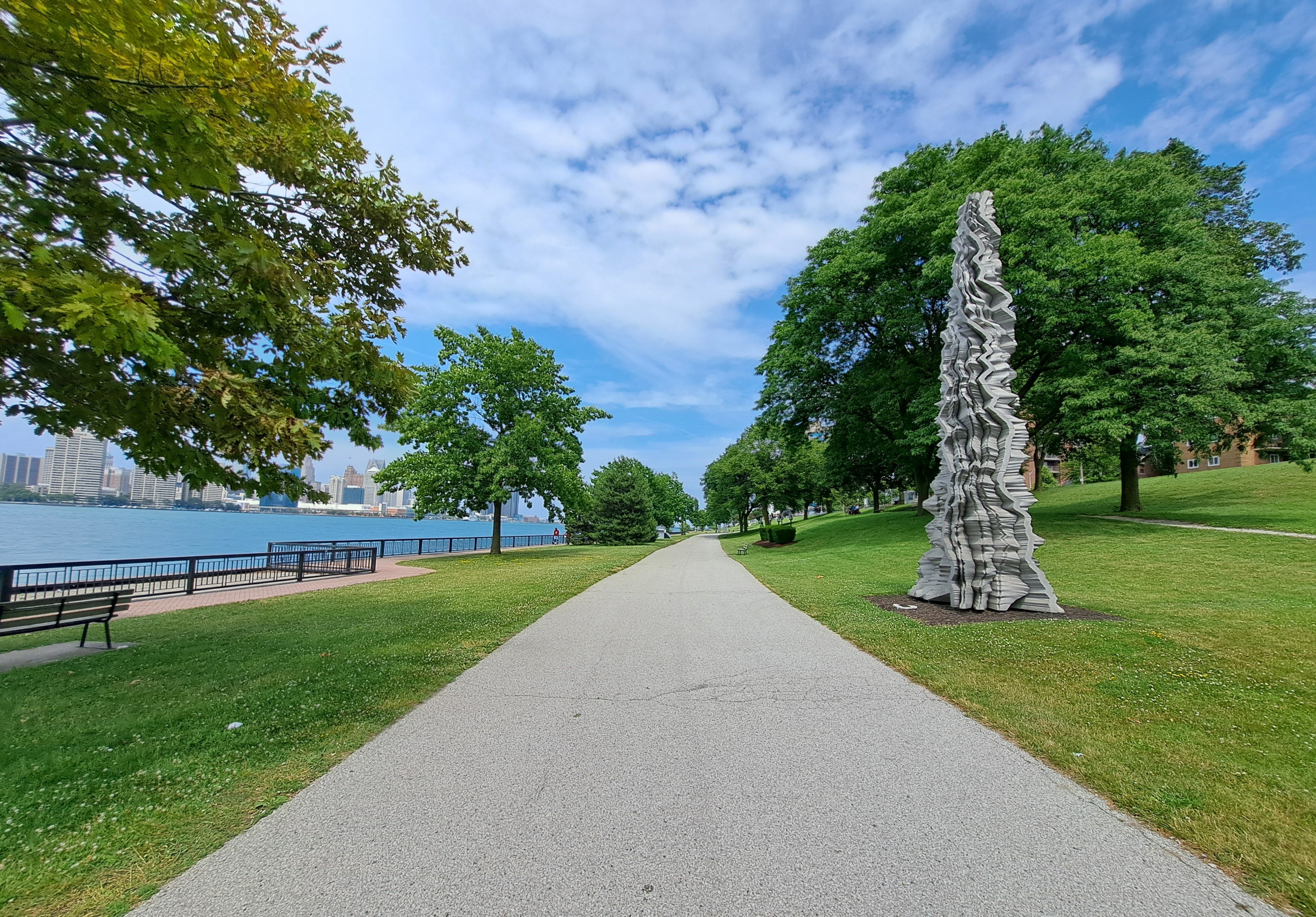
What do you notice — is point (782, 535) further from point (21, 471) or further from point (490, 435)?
point (21, 471)

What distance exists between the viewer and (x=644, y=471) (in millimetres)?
65875

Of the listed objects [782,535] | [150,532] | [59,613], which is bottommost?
[150,532]

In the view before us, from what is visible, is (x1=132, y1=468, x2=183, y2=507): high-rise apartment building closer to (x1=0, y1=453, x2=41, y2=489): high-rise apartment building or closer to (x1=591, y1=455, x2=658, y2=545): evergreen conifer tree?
(x1=0, y1=453, x2=41, y2=489): high-rise apartment building

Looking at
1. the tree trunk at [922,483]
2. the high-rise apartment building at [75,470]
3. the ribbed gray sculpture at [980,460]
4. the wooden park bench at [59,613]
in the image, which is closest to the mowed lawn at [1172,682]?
the ribbed gray sculpture at [980,460]

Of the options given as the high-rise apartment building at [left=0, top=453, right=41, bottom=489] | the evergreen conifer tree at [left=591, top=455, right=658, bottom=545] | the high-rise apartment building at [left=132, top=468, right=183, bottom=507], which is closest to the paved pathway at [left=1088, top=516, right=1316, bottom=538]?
the evergreen conifer tree at [left=591, top=455, right=658, bottom=545]

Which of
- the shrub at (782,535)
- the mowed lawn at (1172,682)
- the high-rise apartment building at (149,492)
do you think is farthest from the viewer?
the high-rise apartment building at (149,492)

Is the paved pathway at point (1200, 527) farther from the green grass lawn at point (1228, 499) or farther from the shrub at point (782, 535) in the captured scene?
the shrub at point (782, 535)

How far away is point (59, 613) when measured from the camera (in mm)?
7254

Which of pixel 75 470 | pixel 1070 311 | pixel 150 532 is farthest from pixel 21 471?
pixel 1070 311

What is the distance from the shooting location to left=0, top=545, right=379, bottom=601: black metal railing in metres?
11.1

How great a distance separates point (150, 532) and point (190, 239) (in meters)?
55.0

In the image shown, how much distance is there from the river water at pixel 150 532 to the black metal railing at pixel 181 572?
844mm

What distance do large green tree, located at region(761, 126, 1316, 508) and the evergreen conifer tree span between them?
24755mm

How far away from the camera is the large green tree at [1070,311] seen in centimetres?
1780
